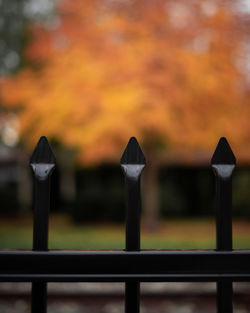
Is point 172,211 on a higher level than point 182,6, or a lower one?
lower

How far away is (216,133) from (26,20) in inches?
406

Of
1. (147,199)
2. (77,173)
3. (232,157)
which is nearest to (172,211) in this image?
(147,199)

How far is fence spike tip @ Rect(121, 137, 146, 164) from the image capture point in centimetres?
125

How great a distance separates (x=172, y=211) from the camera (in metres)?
14.4

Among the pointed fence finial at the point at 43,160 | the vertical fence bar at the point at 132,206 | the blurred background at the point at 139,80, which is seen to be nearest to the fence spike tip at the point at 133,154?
the vertical fence bar at the point at 132,206

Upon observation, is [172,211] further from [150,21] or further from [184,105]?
[150,21]

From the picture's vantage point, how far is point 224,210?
121 cm

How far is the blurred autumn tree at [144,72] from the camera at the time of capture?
24.7ft

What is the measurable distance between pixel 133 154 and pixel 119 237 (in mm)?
8248

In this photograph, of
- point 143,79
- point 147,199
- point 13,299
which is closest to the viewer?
point 13,299

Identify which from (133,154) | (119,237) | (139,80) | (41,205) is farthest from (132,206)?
(119,237)

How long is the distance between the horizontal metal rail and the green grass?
6362 millimetres

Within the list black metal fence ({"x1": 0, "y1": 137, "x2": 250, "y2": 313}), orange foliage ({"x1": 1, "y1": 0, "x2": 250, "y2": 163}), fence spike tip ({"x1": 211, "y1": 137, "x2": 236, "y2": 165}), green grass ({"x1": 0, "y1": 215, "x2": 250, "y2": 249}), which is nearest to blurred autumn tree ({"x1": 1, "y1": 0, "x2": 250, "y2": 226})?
orange foliage ({"x1": 1, "y1": 0, "x2": 250, "y2": 163})

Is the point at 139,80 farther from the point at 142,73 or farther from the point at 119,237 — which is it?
the point at 119,237
